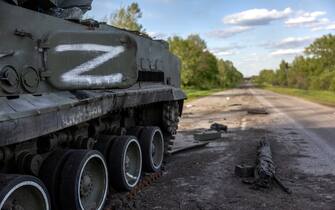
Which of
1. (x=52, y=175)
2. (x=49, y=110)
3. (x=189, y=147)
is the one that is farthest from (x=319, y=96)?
(x=49, y=110)

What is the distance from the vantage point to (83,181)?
5.65m

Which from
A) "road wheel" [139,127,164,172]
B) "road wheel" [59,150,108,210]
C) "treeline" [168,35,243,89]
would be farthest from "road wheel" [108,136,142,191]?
"treeline" [168,35,243,89]

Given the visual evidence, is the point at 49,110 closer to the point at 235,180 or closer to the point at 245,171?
the point at 235,180

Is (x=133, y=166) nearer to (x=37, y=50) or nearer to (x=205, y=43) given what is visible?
(x=37, y=50)

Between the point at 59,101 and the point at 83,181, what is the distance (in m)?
1.14

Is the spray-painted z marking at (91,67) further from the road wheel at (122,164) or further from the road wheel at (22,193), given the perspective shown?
the road wheel at (122,164)

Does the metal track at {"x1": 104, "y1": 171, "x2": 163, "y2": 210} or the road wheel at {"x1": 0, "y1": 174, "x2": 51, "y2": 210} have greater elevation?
the road wheel at {"x1": 0, "y1": 174, "x2": 51, "y2": 210}

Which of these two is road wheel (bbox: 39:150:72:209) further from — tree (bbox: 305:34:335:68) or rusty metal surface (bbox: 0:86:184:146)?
tree (bbox: 305:34:335:68)

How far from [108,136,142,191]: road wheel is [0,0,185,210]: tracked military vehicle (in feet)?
0.04

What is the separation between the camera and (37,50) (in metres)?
4.87

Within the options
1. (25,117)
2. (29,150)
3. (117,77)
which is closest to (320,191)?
(117,77)

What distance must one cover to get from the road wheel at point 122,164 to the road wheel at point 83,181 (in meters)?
0.70

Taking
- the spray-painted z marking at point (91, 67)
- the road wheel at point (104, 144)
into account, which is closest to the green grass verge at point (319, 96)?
the road wheel at point (104, 144)

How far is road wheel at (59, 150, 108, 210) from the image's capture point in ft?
17.3
